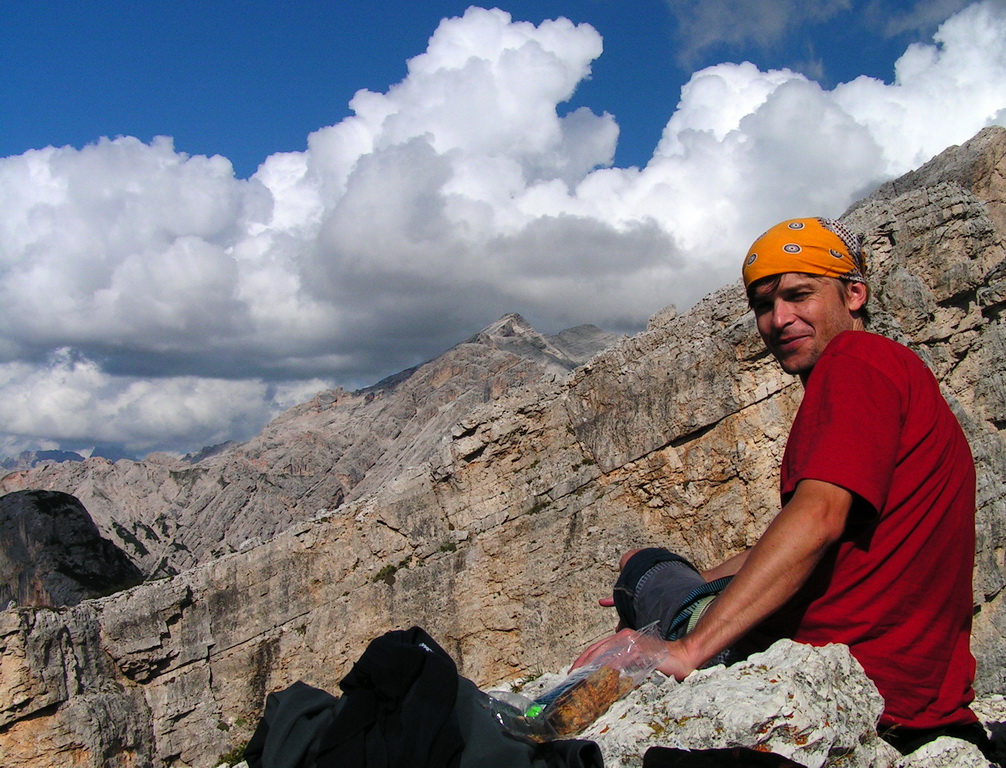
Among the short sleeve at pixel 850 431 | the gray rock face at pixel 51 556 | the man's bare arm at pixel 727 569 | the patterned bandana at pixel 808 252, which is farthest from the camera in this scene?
the gray rock face at pixel 51 556

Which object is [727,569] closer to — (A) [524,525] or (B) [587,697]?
(B) [587,697]

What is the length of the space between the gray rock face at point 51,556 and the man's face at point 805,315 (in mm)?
21280

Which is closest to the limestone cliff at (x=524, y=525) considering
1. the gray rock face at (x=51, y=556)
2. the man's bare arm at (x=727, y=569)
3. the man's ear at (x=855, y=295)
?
the gray rock face at (x=51, y=556)

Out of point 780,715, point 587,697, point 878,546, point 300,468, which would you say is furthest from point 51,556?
point 300,468

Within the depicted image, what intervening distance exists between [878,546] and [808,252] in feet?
4.34

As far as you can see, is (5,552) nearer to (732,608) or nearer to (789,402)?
(789,402)

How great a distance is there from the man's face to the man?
0.23 meters

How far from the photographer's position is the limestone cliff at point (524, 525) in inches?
443

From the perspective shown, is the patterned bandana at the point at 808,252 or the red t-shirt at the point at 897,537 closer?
the red t-shirt at the point at 897,537

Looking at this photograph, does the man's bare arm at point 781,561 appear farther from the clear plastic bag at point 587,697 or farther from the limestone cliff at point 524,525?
the limestone cliff at point 524,525

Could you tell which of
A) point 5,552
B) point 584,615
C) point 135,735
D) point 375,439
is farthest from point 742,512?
point 375,439

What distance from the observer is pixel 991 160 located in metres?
13.4

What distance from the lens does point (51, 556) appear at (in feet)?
68.9

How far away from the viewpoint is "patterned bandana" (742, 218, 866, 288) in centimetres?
323
